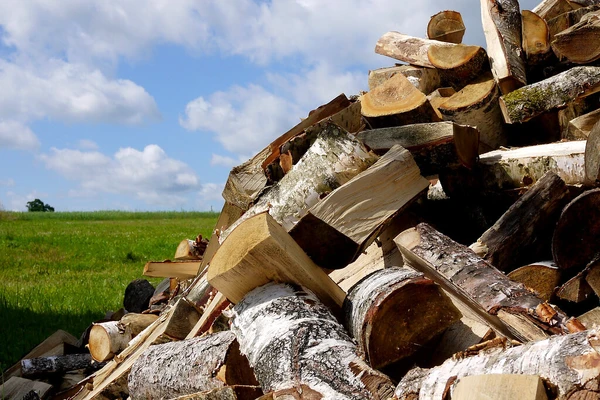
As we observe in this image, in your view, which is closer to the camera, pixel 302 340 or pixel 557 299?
pixel 302 340

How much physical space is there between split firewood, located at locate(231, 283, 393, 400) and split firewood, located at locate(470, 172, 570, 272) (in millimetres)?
1002

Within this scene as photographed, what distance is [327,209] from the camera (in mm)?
3105

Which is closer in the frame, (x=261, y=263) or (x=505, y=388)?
(x=505, y=388)

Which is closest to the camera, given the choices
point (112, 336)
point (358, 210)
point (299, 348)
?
point (299, 348)

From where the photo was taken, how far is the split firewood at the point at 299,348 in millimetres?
2176

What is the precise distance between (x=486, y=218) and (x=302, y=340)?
1716mm

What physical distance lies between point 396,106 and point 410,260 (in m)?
1.28

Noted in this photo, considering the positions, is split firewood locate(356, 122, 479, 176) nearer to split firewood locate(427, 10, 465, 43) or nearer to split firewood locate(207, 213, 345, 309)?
split firewood locate(207, 213, 345, 309)

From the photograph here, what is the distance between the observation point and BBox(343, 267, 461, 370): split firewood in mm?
2404

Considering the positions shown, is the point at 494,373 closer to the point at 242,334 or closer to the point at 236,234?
the point at 242,334

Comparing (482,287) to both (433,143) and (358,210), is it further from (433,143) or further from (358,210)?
(433,143)

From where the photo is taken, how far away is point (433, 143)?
3564mm

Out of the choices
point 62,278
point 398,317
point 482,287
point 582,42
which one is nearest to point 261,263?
point 398,317

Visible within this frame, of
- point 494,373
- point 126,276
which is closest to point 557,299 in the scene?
point 494,373
